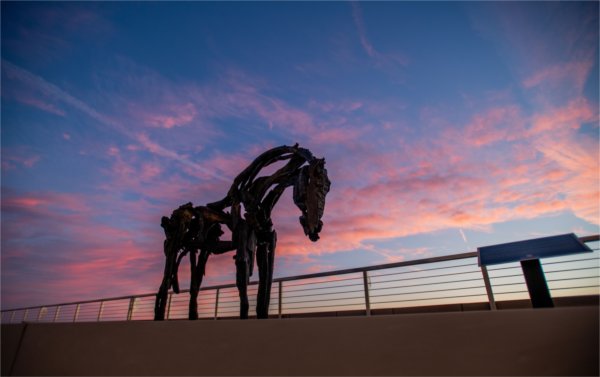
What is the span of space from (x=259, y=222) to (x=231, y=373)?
7.15ft

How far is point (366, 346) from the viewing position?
1281 mm

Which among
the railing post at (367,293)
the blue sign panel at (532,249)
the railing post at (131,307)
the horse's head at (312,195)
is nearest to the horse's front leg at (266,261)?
the horse's head at (312,195)

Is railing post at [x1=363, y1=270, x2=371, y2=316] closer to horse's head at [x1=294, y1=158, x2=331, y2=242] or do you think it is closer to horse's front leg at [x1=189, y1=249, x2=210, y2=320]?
horse's head at [x1=294, y1=158, x2=331, y2=242]

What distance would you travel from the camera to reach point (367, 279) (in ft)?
16.1

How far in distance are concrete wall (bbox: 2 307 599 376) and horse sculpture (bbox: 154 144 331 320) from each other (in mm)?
1330

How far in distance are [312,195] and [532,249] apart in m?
1.77

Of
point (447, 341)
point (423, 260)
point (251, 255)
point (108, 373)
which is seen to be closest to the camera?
point (447, 341)

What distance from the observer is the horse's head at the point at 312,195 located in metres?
2.86

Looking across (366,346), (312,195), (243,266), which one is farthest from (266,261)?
(366,346)

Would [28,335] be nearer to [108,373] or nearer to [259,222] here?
[108,373]

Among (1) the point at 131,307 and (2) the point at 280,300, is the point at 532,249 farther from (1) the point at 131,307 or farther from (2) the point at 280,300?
(1) the point at 131,307

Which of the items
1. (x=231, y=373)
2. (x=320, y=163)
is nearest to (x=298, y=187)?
(x=320, y=163)

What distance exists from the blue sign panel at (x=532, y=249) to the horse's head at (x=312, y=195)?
57.1 inches

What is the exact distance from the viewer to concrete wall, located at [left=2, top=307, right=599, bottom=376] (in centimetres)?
102
